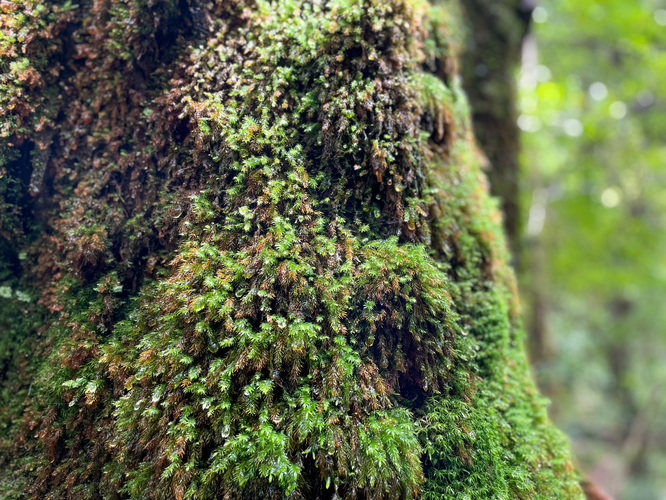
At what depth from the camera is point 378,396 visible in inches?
60.9

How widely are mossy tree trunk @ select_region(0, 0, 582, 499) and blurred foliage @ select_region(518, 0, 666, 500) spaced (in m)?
4.16

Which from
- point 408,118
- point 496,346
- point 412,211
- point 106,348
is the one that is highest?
point 408,118

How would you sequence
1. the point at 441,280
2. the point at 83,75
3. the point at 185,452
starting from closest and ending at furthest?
the point at 185,452
the point at 441,280
the point at 83,75

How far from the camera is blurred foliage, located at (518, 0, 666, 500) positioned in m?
6.18

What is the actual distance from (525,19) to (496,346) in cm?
432

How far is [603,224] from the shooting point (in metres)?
8.45

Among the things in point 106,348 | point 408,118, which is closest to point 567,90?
point 408,118

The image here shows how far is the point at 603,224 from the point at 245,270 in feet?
32.2

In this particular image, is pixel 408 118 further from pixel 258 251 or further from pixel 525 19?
pixel 525 19

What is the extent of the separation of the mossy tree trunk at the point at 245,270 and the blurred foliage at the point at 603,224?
4155 mm

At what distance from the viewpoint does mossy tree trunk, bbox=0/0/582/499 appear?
1.41m

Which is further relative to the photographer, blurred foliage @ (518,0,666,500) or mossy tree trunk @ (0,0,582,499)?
blurred foliage @ (518,0,666,500)

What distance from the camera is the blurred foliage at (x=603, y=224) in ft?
20.3

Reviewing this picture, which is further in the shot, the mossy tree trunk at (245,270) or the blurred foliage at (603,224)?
the blurred foliage at (603,224)
